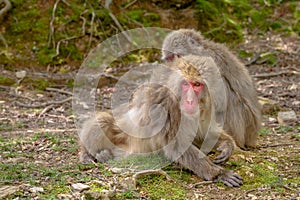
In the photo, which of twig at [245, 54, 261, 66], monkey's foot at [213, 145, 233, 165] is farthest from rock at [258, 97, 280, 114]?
monkey's foot at [213, 145, 233, 165]

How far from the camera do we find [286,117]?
22.1ft

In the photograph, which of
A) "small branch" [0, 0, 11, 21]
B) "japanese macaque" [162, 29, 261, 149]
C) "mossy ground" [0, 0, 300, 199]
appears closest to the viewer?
"mossy ground" [0, 0, 300, 199]

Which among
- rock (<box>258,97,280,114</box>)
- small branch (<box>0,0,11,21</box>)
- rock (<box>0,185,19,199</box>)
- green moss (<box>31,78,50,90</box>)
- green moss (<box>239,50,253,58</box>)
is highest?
small branch (<box>0,0,11,21</box>)

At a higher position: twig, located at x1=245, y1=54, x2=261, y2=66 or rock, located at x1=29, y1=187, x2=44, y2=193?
rock, located at x1=29, y1=187, x2=44, y2=193

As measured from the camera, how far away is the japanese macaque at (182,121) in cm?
413

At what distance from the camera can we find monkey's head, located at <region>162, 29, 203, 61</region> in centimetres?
605

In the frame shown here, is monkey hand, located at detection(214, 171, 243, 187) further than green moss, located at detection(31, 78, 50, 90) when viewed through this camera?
No

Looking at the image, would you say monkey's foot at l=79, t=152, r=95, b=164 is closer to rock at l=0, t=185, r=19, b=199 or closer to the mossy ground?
the mossy ground

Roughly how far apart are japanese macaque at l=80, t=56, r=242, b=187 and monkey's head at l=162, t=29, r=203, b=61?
1.59m

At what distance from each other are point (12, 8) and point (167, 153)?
6697 millimetres

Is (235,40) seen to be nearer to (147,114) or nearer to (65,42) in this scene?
(65,42)

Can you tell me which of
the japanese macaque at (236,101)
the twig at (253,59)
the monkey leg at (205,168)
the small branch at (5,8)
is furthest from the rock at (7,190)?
the twig at (253,59)

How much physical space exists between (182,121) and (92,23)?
610 cm

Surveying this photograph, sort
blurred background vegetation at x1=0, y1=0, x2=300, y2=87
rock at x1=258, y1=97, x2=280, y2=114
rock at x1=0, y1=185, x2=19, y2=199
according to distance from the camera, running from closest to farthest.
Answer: rock at x1=0, y1=185, x2=19, y2=199 → rock at x1=258, y1=97, x2=280, y2=114 → blurred background vegetation at x1=0, y1=0, x2=300, y2=87
